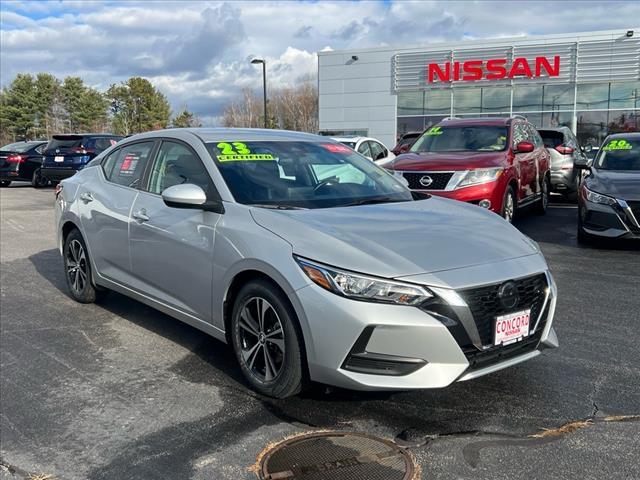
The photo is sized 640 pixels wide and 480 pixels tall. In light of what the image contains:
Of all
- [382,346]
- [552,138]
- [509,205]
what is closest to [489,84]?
[552,138]

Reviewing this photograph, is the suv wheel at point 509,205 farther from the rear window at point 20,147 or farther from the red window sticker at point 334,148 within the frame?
the rear window at point 20,147

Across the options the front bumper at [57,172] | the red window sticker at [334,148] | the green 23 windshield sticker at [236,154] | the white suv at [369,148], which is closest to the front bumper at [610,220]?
the red window sticker at [334,148]

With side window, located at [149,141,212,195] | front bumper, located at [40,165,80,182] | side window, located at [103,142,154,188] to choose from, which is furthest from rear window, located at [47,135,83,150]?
side window, located at [149,141,212,195]

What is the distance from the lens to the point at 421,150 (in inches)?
389

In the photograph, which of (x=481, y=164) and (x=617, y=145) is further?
(x=617, y=145)

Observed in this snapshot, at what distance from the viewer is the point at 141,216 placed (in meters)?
4.64

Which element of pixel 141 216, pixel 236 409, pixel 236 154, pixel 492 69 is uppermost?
pixel 492 69

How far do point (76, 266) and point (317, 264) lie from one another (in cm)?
353

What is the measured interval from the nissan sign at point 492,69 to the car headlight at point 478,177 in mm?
20482

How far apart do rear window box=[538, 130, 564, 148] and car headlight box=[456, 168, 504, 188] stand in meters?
5.19

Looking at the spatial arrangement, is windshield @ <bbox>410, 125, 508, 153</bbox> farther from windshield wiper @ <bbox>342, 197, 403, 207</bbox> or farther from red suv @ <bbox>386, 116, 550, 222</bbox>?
windshield wiper @ <bbox>342, 197, 403, 207</bbox>

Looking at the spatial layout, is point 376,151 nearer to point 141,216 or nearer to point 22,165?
point 141,216

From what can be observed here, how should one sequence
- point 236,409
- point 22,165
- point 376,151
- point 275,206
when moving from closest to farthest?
1. point 236,409
2. point 275,206
3. point 376,151
4. point 22,165

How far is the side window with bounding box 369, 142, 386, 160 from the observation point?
44.6 ft
